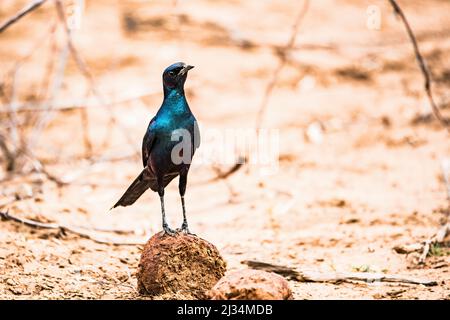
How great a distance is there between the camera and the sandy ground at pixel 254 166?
439cm

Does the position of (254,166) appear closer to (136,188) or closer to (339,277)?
(339,277)

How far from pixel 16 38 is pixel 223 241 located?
6.17 metres

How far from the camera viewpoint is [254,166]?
6875 millimetres

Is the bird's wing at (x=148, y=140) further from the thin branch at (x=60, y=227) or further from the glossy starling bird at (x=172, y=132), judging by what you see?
the thin branch at (x=60, y=227)

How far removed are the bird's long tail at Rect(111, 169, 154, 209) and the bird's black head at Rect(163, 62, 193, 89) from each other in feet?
1.71

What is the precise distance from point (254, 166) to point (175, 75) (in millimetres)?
3435

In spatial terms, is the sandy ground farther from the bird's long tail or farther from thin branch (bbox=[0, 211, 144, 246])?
the bird's long tail

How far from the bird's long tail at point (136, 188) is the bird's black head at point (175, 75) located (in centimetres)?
52

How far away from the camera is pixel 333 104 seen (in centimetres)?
813

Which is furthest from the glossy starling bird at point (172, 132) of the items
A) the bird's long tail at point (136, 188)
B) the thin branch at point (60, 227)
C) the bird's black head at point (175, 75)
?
the thin branch at point (60, 227)

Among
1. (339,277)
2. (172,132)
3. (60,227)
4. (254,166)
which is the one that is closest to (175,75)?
(172,132)

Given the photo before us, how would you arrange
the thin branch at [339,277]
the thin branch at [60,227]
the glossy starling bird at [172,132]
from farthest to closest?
the thin branch at [60,227] < the thin branch at [339,277] < the glossy starling bird at [172,132]

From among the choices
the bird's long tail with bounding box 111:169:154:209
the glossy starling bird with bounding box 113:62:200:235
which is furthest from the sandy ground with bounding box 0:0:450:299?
the glossy starling bird with bounding box 113:62:200:235

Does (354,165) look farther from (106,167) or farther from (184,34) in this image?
(184,34)
